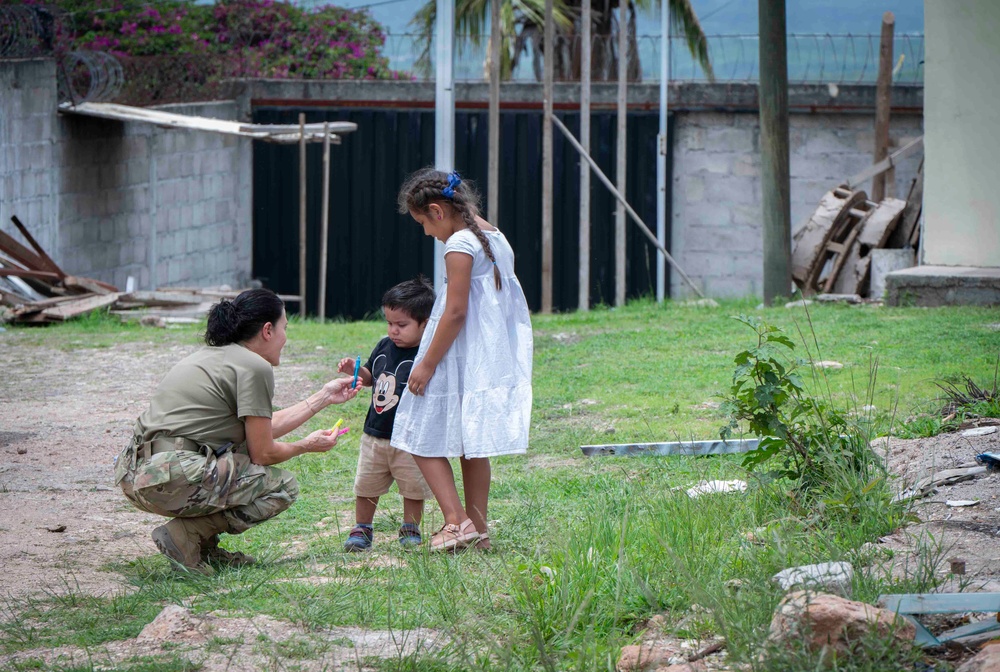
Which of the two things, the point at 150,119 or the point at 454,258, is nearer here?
the point at 454,258

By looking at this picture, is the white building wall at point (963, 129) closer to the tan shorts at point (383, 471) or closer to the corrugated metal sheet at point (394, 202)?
the corrugated metal sheet at point (394, 202)

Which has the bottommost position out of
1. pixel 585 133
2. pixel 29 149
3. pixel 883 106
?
pixel 29 149

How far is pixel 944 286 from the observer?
10.0 metres

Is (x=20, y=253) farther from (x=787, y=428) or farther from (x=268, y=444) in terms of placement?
(x=787, y=428)

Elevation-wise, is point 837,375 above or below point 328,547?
above

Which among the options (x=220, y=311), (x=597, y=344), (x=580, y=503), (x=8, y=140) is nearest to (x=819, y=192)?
(x=597, y=344)

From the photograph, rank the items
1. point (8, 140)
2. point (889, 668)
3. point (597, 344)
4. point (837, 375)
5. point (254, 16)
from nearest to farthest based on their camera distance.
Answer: point (889, 668) → point (837, 375) → point (597, 344) → point (8, 140) → point (254, 16)

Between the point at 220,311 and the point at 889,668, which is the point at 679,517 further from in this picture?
the point at 220,311

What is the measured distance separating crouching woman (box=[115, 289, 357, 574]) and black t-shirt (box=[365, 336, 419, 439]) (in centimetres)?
33

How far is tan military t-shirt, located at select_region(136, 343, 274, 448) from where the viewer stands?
4172mm

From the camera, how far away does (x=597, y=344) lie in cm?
927

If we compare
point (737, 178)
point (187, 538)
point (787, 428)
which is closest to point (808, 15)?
point (737, 178)

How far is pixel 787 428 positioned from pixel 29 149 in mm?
9401

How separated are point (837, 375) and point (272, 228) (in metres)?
10.4
